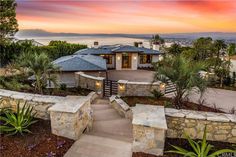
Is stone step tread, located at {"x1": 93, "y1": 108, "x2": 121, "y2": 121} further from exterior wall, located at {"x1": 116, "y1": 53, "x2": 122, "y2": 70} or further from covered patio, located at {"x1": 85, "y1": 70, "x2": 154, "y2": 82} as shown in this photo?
exterior wall, located at {"x1": 116, "y1": 53, "x2": 122, "y2": 70}

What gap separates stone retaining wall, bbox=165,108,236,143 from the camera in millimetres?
5281

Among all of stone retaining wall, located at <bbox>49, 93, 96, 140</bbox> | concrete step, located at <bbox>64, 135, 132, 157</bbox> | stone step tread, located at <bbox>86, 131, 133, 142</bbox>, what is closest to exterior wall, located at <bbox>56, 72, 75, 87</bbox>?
stone step tread, located at <bbox>86, 131, 133, 142</bbox>

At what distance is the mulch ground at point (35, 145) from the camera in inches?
187

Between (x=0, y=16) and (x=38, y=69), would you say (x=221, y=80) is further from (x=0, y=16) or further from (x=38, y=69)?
(x=0, y=16)

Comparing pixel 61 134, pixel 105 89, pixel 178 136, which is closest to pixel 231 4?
pixel 105 89

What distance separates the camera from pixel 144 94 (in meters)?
12.8

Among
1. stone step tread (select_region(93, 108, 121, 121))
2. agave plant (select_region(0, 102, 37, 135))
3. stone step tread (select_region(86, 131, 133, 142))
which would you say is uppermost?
agave plant (select_region(0, 102, 37, 135))

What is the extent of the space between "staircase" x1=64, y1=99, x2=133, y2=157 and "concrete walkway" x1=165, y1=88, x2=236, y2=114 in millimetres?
6204

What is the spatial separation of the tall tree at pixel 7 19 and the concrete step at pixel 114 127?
22.2 m

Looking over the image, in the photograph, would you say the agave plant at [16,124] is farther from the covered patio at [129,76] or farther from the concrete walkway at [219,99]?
the covered patio at [129,76]

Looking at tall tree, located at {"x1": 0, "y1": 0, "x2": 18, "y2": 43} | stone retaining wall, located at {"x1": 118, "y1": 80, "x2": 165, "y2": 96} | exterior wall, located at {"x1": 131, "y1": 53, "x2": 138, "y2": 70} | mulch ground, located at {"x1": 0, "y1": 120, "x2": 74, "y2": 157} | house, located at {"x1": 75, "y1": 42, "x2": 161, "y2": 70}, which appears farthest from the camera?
exterior wall, located at {"x1": 131, "y1": 53, "x2": 138, "y2": 70}

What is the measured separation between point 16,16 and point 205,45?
24389 millimetres

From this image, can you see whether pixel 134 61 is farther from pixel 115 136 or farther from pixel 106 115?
pixel 115 136

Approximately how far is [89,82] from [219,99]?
8.75 m
